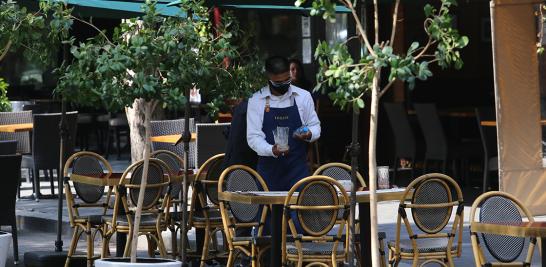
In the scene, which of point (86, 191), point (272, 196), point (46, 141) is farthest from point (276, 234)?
point (46, 141)

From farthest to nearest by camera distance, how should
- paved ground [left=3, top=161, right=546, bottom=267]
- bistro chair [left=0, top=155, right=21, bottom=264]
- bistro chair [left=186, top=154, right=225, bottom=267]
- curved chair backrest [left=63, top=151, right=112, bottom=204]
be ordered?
paved ground [left=3, top=161, right=546, bottom=267], bistro chair [left=0, top=155, right=21, bottom=264], curved chair backrest [left=63, top=151, right=112, bottom=204], bistro chair [left=186, top=154, right=225, bottom=267]

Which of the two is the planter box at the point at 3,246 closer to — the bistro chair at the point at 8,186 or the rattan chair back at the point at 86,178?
the rattan chair back at the point at 86,178

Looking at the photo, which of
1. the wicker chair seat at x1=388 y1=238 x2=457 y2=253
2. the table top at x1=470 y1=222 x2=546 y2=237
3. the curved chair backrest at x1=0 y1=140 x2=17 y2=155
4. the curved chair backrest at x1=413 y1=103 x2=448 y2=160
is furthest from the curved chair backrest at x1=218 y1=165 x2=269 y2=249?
the curved chair backrest at x1=413 y1=103 x2=448 y2=160

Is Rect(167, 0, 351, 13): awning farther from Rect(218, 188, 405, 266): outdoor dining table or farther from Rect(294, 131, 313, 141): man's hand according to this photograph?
Rect(218, 188, 405, 266): outdoor dining table

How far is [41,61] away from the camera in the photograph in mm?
10562

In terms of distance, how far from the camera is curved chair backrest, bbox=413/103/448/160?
17016 millimetres

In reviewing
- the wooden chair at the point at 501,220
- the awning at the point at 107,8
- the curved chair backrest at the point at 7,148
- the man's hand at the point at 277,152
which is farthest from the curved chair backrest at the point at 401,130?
the wooden chair at the point at 501,220

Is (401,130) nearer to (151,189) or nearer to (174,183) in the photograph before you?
(174,183)

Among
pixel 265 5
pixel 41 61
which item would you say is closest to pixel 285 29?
pixel 265 5

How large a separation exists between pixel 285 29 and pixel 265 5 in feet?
28.5

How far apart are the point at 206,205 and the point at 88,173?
43.1 inches

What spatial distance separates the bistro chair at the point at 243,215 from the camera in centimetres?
975

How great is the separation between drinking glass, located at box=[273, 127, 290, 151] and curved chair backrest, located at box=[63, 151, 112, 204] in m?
1.68

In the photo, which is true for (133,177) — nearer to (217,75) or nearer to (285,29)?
(217,75)
